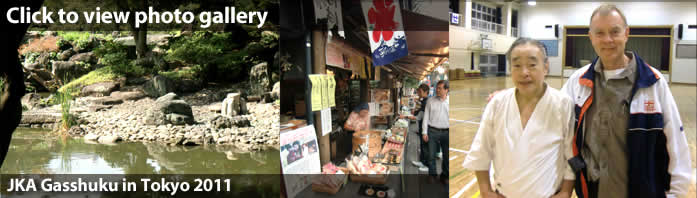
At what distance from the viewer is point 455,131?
5.31 metres

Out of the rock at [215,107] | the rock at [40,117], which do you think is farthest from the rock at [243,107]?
the rock at [40,117]

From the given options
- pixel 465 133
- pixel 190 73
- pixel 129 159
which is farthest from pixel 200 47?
pixel 465 133

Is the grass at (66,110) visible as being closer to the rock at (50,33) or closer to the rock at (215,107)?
the rock at (50,33)

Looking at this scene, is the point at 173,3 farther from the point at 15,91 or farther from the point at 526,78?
the point at 526,78

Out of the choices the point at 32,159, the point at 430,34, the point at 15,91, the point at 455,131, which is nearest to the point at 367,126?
the point at 430,34

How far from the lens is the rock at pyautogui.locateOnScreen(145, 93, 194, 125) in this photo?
665cm

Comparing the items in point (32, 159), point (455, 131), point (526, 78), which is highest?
point (526, 78)

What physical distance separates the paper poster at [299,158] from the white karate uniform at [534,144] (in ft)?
3.79

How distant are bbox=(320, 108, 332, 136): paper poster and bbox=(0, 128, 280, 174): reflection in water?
3920mm

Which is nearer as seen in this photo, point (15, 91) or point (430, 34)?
point (430, 34)

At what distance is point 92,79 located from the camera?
7.33m

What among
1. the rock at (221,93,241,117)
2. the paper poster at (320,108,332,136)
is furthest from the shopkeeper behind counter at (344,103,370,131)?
the rock at (221,93,241,117)

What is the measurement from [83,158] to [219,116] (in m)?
2.41

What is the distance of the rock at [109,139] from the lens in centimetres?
707
